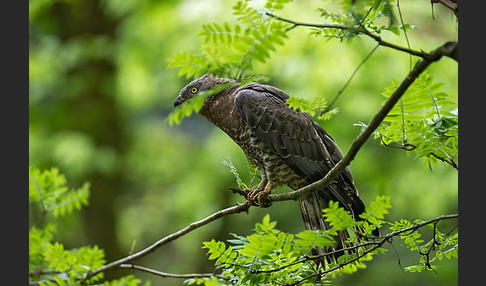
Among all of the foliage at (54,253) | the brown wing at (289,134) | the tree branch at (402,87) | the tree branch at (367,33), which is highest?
the tree branch at (367,33)

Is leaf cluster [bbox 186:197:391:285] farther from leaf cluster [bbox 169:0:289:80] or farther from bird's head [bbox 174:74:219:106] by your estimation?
bird's head [bbox 174:74:219:106]

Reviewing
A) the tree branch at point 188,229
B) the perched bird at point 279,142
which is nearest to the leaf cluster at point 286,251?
the tree branch at point 188,229

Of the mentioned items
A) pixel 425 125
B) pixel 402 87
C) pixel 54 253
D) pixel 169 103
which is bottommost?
pixel 54 253

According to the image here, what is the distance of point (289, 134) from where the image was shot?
8.32 feet

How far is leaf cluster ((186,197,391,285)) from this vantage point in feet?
4.73

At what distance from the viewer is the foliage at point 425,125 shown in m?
1.43

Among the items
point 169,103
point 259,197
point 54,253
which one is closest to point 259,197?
point 259,197

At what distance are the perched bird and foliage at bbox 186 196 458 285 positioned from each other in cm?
65

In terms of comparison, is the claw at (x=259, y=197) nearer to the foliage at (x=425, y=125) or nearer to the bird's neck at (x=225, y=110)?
the bird's neck at (x=225, y=110)

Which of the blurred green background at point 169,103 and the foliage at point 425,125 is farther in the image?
the blurred green background at point 169,103

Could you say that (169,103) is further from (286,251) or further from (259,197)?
(286,251)

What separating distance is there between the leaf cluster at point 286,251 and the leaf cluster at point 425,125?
0.67 ft

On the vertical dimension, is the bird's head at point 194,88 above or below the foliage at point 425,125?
above

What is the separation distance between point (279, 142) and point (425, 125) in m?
1.06
